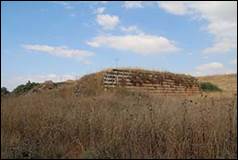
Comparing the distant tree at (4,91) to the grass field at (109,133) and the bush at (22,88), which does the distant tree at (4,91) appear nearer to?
the grass field at (109,133)

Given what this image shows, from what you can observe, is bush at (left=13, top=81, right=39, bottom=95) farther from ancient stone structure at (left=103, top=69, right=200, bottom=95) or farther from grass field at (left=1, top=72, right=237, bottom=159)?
ancient stone structure at (left=103, top=69, right=200, bottom=95)

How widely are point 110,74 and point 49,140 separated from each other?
18.8m

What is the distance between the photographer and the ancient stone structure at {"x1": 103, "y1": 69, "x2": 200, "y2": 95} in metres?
24.6

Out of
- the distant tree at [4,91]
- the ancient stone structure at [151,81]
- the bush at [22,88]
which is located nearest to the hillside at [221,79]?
the ancient stone structure at [151,81]

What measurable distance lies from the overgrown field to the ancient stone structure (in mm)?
15922

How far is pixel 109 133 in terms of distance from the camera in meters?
6.59

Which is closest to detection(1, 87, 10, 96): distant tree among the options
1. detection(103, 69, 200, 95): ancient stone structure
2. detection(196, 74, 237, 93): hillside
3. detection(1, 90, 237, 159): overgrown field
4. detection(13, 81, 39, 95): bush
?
detection(1, 90, 237, 159): overgrown field

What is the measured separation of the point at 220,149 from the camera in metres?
6.13

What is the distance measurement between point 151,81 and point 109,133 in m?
20.8

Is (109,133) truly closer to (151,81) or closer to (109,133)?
(109,133)

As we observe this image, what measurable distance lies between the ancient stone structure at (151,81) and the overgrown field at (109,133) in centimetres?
1592

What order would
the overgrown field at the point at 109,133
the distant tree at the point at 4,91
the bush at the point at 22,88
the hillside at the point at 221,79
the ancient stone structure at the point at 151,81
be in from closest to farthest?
1. the distant tree at the point at 4,91
2. the overgrown field at the point at 109,133
3. the bush at the point at 22,88
4. the ancient stone structure at the point at 151,81
5. the hillside at the point at 221,79

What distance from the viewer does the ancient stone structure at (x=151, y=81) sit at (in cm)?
2459

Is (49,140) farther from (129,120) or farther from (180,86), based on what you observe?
(180,86)
